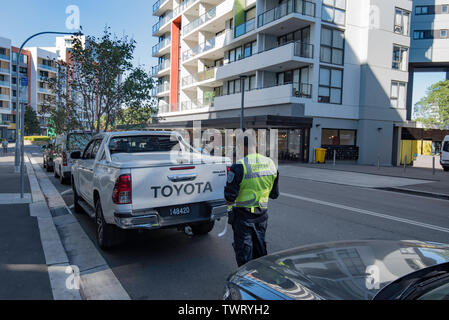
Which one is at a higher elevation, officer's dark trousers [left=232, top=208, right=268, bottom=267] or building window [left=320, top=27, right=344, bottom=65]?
building window [left=320, top=27, right=344, bottom=65]

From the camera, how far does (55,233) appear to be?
242 inches

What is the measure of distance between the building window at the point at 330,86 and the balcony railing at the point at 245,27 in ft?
25.2

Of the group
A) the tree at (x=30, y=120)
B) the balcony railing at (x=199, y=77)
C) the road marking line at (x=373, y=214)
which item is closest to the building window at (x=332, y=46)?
the balcony railing at (x=199, y=77)

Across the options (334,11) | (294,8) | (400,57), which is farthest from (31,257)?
(400,57)

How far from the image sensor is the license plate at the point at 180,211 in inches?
191

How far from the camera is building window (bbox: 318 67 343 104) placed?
2616cm

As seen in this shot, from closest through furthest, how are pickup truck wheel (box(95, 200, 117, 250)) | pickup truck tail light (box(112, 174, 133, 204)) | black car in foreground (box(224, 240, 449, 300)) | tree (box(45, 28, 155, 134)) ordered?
black car in foreground (box(224, 240, 449, 300)) < pickup truck tail light (box(112, 174, 133, 204)) < pickup truck wheel (box(95, 200, 117, 250)) < tree (box(45, 28, 155, 134))

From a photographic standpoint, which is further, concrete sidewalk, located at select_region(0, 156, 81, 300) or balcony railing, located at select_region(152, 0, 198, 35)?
balcony railing, located at select_region(152, 0, 198, 35)

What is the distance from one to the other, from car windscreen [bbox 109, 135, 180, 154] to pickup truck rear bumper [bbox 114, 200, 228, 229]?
2.12m

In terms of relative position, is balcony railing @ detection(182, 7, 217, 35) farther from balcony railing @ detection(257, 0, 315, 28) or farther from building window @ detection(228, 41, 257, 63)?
balcony railing @ detection(257, 0, 315, 28)

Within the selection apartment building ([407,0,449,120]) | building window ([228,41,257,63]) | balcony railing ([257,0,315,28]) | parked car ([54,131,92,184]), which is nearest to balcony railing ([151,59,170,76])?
building window ([228,41,257,63])

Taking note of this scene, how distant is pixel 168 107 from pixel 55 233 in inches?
1671

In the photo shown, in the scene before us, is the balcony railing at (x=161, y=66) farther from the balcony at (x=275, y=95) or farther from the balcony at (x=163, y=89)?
the balcony at (x=275, y=95)

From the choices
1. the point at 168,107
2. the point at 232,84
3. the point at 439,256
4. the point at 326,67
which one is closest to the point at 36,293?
the point at 439,256
